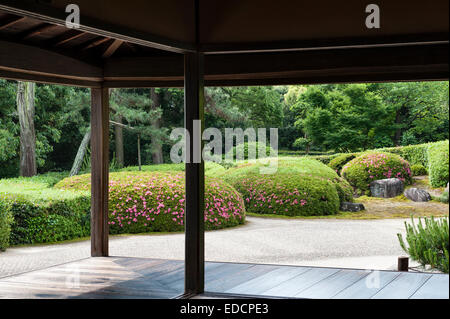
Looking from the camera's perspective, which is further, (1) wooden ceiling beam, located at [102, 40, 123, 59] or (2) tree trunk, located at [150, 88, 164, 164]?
(2) tree trunk, located at [150, 88, 164, 164]

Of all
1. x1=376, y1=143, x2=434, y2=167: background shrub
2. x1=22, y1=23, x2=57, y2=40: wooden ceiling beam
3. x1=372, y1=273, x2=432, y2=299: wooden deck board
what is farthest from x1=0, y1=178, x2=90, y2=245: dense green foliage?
x1=376, y1=143, x2=434, y2=167: background shrub

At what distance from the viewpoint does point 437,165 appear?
43.1 ft

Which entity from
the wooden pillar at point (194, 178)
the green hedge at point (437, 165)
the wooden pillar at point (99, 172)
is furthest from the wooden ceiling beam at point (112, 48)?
the green hedge at point (437, 165)

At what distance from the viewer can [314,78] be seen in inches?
247

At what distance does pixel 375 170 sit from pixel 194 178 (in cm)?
987

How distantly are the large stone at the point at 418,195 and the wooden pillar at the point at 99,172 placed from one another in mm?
8923

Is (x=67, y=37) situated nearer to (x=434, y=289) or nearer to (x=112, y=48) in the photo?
(x=112, y=48)

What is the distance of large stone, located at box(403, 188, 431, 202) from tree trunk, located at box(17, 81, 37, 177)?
878cm

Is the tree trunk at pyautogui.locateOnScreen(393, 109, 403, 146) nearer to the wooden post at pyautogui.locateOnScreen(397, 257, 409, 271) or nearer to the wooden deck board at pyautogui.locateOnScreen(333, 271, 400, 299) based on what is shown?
the wooden post at pyautogui.locateOnScreen(397, 257, 409, 271)

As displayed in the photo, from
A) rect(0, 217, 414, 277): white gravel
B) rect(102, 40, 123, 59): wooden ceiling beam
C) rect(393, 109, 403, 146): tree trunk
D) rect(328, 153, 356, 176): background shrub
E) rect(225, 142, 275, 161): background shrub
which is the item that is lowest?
rect(0, 217, 414, 277): white gravel

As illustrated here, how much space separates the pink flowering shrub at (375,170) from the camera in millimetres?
13945

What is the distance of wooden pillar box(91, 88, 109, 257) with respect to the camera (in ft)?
23.7

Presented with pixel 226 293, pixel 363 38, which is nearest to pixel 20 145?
pixel 226 293

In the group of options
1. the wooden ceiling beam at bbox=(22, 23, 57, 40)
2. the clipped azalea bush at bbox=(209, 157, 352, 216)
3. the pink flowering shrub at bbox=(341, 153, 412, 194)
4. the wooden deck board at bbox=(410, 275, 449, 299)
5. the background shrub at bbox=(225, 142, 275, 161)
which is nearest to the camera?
the wooden deck board at bbox=(410, 275, 449, 299)
